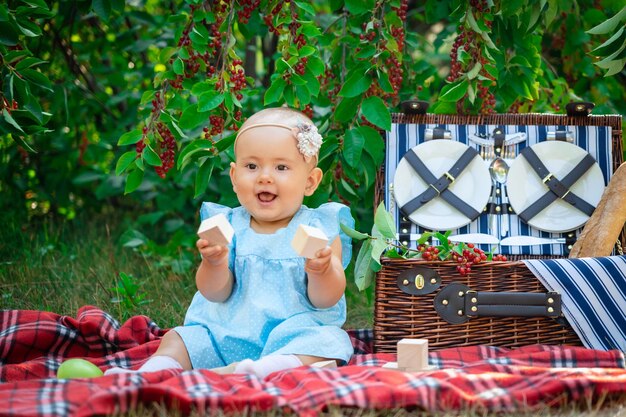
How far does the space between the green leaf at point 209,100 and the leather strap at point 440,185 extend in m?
0.68

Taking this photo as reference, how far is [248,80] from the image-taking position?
9.62 ft

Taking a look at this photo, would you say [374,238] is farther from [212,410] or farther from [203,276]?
[212,410]

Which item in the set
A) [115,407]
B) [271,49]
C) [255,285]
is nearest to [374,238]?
[255,285]

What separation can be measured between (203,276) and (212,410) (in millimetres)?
649

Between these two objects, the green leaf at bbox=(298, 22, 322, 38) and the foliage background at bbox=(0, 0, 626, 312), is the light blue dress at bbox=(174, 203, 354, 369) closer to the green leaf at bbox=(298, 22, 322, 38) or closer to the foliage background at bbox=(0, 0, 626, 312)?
the foliage background at bbox=(0, 0, 626, 312)

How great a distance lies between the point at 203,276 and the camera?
93.6 inches

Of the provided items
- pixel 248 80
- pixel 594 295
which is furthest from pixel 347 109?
pixel 594 295

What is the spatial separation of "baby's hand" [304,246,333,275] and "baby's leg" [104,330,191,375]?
44cm

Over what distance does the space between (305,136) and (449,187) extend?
2.22 ft

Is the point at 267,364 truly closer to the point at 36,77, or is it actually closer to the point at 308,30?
the point at 308,30

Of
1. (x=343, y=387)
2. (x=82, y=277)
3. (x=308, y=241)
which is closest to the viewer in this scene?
(x=343, y=387)

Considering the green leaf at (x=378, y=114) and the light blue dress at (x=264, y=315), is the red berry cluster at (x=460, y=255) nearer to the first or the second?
the light blue dress at (x=264, y=315)

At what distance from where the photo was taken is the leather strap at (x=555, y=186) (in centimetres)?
288

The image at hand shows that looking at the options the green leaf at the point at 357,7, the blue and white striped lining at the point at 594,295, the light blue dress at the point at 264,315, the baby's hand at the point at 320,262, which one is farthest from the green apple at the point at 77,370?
the green leaf at the point at 357,7
